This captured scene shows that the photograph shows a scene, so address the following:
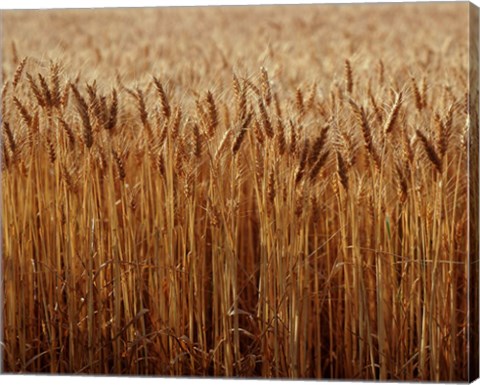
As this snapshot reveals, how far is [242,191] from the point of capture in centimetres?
451

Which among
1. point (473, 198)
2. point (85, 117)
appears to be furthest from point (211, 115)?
point (473, 198)

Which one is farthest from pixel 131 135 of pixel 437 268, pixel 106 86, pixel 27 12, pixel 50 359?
pixel 437 268

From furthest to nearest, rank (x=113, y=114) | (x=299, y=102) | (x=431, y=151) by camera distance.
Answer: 1. (x=113, y=114)
2. (x=299, y=102)
3. (x=431, y=151)

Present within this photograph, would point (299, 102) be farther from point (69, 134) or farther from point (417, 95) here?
point (69, 134)

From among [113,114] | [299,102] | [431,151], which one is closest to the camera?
[431,151]

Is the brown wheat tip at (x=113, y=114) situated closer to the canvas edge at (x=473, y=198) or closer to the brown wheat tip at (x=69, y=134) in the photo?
the brown wheat tip at (x=69, y=134)

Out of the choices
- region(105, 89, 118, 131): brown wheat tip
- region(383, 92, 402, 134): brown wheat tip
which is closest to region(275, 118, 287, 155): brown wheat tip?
region(383, 92, 402, 134): brown wheat tip

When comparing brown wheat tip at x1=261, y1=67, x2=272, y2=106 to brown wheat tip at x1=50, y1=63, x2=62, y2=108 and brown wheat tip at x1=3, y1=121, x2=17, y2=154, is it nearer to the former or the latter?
brown wheat tip at x1=50, y1=63, x2=62, y2=108

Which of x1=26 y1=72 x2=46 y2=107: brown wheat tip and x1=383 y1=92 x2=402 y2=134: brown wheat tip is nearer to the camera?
x1=383 y1=92 x2=402 y2=134: brown wheat tip

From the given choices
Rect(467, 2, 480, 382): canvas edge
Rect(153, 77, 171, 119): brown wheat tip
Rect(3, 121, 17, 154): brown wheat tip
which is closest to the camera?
Rect(467, 2, 480, 382): canvas edge

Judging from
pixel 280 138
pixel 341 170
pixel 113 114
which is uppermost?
pixel 113 114

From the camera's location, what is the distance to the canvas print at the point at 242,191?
14.3 ft

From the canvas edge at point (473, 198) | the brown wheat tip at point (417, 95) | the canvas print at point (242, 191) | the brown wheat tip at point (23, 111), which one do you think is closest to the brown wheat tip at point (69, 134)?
the canvas print at point (242, 191)

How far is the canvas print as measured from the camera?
436cm
